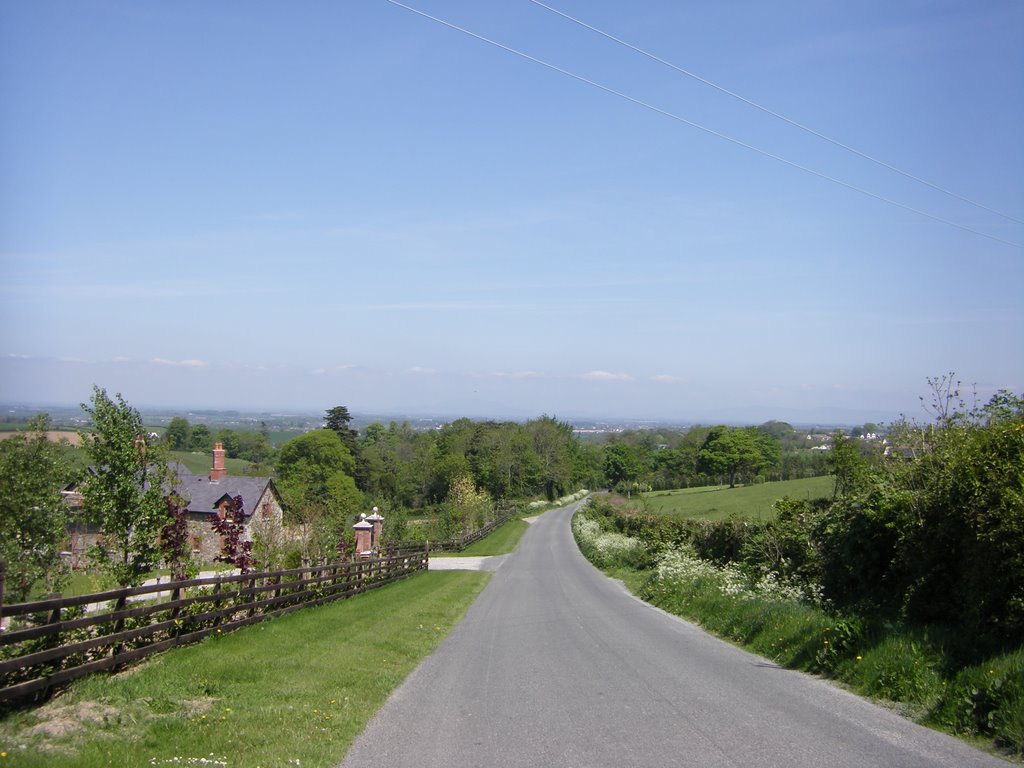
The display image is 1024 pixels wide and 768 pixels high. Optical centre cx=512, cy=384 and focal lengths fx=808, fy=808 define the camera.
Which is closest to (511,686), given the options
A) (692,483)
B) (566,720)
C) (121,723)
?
(566,720)

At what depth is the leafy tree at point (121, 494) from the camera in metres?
14.4

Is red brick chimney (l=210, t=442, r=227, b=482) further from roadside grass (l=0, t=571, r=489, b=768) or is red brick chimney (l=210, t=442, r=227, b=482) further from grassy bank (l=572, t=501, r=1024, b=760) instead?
roadside grass (l=0, t=571, r=489, b=768)

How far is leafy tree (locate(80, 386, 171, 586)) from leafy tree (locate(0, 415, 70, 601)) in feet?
19.2

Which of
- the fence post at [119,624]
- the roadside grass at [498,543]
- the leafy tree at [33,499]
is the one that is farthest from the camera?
the roadside grass at [498,543]

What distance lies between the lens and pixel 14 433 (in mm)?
26938

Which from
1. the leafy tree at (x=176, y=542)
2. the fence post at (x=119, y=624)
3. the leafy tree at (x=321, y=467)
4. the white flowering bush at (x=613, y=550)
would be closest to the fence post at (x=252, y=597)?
the leafy tree at (x=176, y=542)

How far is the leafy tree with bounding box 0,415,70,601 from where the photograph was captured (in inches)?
832

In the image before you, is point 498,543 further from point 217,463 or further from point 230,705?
point 230,705

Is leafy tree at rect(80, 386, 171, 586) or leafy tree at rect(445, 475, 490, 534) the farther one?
leafy tree at rect(445, 475, 490, 534)

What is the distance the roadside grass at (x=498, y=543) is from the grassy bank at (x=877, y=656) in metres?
36.6

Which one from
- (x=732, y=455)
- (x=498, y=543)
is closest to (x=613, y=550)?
(x=498, y=543)

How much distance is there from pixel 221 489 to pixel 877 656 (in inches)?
2066

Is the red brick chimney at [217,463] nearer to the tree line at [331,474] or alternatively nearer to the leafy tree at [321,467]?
the tree line at [331,474]

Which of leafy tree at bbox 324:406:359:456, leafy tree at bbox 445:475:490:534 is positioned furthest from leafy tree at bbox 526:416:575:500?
leafy tree at bbox 445:475:490:534
